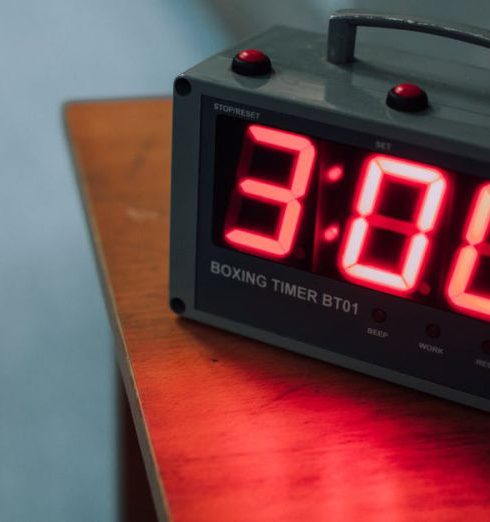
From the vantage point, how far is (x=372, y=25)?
0.78 m

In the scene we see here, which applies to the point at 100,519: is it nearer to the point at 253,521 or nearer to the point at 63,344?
the point at 63,344

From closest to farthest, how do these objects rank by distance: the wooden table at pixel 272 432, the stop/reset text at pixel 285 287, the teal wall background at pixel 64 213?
1. the wooden table at pixel 272 432
2. the stop/reset text at pixel 285 287
3. the teal wall background at pixel 64 213

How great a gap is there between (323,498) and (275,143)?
0.27 metres

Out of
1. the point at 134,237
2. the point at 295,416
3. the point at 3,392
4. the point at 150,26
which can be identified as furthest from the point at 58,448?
the point at 150,26

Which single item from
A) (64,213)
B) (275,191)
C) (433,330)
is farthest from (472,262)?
(64,213)

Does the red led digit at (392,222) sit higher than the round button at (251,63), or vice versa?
the round button at (251,63)

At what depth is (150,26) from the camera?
3.07m

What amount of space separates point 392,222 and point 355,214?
3 cm

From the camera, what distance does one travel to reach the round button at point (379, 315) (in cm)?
77

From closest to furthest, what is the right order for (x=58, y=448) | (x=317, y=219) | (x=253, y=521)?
(x=253, y=521) → (x=317, y=219) → (x=58, y=448)

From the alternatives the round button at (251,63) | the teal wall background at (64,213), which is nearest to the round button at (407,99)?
the round button at (251,63)

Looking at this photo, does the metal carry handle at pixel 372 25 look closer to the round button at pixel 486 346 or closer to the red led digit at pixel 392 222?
the red led digit at pixel 392 222

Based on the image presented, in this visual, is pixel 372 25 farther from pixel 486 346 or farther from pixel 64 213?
pixel 64 213

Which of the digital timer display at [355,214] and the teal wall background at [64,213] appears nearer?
the digital timer display at [355,214]
